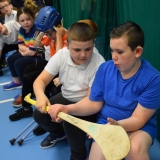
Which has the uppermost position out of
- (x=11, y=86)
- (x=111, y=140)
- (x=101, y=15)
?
(x=101, y=15)

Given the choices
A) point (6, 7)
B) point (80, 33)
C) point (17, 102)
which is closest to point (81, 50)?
point (80, 33)

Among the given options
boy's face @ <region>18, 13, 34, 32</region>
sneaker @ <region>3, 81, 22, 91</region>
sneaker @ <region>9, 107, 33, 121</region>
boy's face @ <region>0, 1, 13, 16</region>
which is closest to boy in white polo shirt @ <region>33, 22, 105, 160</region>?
sneaker @ <region>9, 107, 33, 121</region>

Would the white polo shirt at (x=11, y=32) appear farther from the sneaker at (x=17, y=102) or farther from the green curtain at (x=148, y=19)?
the green curtain at (x=148, y=19)

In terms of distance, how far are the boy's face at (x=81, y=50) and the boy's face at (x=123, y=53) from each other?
0.88 ft

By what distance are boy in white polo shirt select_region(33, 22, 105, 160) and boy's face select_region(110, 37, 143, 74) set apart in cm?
28

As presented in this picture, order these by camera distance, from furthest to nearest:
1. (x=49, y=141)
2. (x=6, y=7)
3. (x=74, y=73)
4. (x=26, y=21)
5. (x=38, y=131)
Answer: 1. (x=6, y=7)
2. (x=26, y=21)
3. (x=38, y=131)
4. (x=49, y=141)
5. (x=74, y=73)

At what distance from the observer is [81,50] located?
4.30 ft

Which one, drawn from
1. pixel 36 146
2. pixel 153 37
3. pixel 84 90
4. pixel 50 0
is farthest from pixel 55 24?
pixel 50 0

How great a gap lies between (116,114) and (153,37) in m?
0.49

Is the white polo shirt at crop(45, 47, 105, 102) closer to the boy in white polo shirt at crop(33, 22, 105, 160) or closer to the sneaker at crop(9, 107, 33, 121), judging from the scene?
the boy in white polo shirt at crop(33, 22, 105, 160)

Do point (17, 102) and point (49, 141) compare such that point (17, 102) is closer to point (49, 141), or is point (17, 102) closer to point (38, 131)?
point (38, 131)

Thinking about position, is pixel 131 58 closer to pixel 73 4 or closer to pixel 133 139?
pixel 133 139

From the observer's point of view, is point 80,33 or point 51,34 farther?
point 51,34

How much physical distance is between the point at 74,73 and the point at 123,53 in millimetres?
465
